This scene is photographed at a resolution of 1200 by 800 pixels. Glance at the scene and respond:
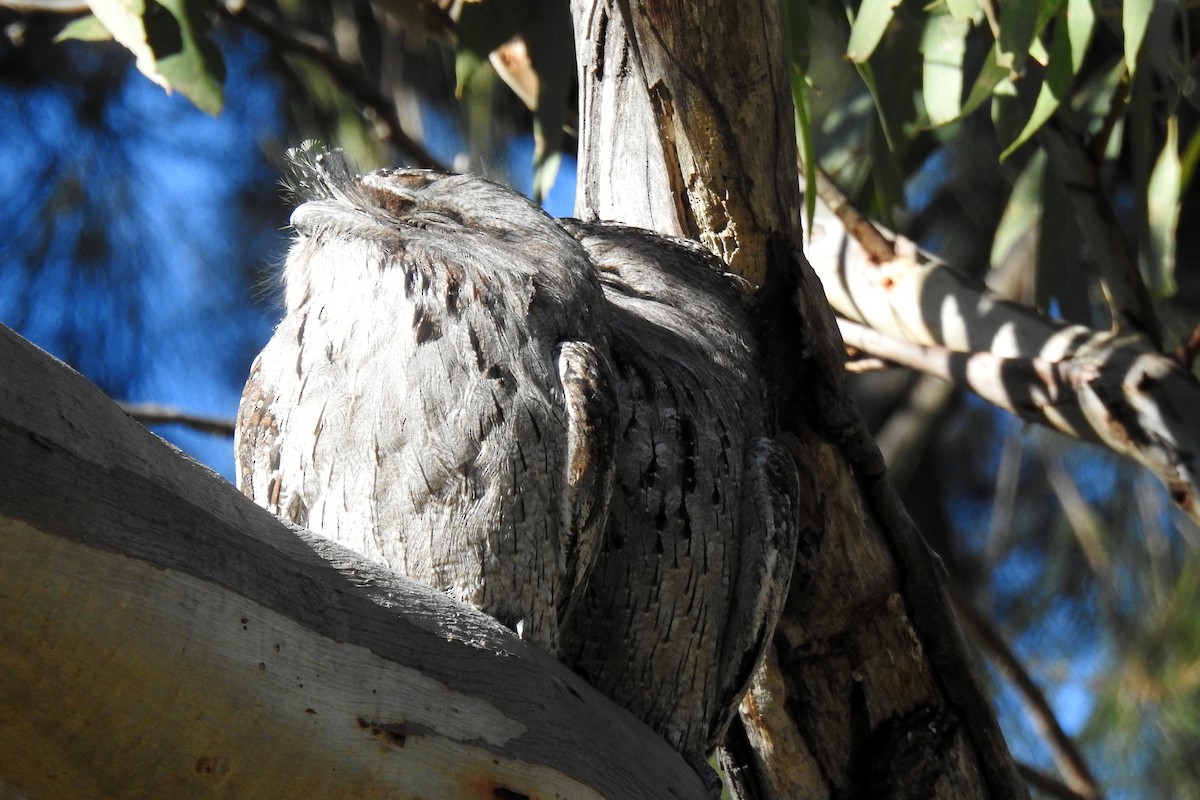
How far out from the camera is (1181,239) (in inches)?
214

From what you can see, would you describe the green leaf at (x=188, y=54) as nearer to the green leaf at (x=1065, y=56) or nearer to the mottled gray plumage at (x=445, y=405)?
the mottled gray plumage at (x=445, y=405)

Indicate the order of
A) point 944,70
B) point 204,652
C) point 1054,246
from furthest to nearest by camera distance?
point 1054,246 < point 944,70 < point 204,652

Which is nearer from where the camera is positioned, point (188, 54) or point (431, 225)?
point (431, 225)

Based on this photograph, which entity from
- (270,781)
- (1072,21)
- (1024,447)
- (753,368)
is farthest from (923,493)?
(270,781)

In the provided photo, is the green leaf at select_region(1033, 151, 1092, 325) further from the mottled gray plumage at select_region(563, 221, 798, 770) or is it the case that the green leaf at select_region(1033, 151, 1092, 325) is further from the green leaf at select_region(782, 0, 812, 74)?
the mottled gray plumage at select_region(563, 221, 798, 770)

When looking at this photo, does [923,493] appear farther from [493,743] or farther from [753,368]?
[493,743]

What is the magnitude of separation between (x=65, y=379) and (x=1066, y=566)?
17.5 feet

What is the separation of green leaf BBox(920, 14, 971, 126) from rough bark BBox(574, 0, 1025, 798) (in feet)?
2.24

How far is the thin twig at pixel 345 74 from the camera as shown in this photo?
4.34 m

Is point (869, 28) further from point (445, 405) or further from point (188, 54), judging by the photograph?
Result: point (188, 54)

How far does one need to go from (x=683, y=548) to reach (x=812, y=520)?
557 millimetres

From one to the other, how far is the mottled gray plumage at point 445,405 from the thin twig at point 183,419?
5.63 feet

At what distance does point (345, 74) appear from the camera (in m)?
4.45

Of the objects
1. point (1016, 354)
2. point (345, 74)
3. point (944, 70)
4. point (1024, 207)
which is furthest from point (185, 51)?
point (1024, 207)
